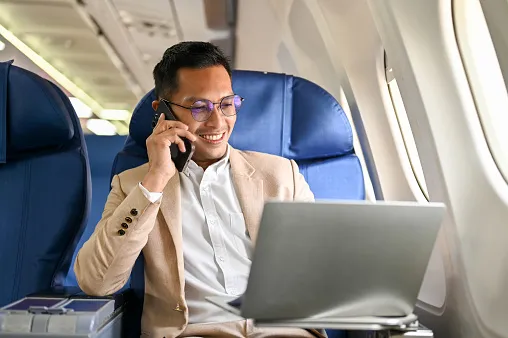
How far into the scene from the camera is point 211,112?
180cm

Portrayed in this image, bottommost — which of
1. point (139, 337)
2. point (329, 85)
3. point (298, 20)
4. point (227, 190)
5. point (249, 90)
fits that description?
point (139, 337)

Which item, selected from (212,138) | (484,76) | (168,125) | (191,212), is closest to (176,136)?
(168,125)

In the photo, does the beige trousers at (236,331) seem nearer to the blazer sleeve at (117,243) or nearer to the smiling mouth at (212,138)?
the blazer sleeve at (117,243)

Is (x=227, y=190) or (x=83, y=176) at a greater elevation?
(x=83, y=176)

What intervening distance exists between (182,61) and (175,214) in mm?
481

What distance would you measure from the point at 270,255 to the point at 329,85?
6.33 feet

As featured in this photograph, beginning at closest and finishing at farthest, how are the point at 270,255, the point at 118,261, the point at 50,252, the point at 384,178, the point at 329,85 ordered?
the point at 270,255, the point at 118,261, the point at 50,252, the point at 384,178, the point at 329,85

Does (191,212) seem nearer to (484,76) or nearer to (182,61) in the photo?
(182,61)

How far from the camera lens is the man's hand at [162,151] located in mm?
1646

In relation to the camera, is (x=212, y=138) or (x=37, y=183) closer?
(x=212, y=138)

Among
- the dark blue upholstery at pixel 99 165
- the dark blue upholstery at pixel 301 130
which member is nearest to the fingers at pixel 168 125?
the dark blue upholstery at pixel 301 130

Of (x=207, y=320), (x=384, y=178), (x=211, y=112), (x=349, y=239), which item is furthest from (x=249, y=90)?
(x=349, y=239)

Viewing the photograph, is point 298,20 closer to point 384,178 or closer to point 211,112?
point 384,178

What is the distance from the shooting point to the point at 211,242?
1.85 meters
